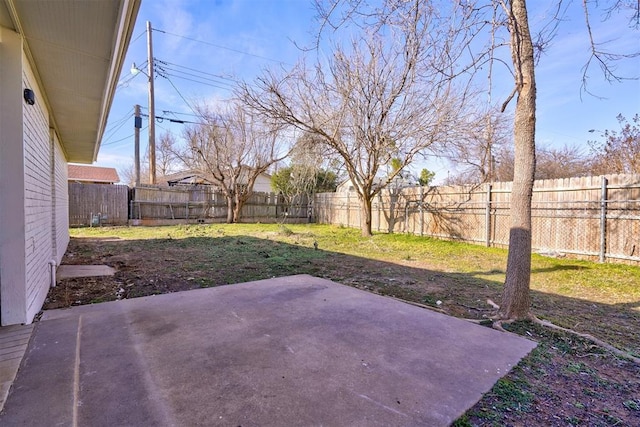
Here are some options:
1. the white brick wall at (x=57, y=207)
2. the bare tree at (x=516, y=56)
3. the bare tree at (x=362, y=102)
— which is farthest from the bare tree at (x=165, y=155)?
the bare tree at (x=516, y=56)

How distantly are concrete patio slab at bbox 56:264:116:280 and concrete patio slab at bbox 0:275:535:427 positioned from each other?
1.80 meters

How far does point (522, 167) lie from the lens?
303 centimetres

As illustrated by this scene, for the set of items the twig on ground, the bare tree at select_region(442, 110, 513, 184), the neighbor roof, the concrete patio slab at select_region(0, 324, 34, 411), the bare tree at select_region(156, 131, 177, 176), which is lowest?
the twig on ground

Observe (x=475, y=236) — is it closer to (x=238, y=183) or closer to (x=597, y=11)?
(x=597, y=11)

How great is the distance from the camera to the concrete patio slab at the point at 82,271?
4625 millimetres

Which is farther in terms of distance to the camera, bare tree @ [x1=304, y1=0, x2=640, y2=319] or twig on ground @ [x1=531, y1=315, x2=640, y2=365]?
bare tree @ [x1=304, y1=0, x2=640, y2=319]

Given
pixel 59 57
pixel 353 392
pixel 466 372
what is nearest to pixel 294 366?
pixel 353 392

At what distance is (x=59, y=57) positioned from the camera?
2.99 metres

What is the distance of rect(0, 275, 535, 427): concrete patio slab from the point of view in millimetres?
1574

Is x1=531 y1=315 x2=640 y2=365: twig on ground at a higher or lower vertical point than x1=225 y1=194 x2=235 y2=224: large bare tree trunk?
lower

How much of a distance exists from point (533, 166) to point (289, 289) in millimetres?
2925

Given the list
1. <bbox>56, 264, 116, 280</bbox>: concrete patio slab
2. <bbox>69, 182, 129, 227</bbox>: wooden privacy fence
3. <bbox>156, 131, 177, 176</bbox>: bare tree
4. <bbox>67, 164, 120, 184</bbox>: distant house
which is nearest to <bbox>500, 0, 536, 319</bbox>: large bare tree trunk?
<bbox>56, 264, 116, 280</bbox>: concrete patio slab

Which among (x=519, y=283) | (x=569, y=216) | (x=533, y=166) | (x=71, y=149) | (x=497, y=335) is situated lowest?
(x=497, y=335)

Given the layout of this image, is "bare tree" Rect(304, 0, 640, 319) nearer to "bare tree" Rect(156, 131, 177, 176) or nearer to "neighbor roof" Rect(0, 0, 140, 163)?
"neighbor roof" Rect(0, 0, 140, 163)
